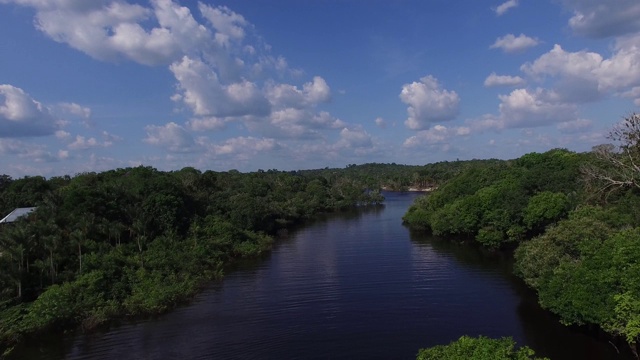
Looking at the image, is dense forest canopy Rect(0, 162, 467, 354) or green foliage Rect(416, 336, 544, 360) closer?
green foliage Rect(416, 336, 544, 360)

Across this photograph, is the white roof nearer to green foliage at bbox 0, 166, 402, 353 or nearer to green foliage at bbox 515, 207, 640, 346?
green foliage at bbox 0, 166, 402, 353

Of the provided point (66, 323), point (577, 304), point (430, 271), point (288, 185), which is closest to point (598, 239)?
point (577, 304)

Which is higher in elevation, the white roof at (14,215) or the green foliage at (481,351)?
the white roof at (14,215)

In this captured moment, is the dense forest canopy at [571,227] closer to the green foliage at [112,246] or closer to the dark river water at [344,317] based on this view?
the dark river water at [344,317]

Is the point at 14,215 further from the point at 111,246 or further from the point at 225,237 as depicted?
the point at 225,237

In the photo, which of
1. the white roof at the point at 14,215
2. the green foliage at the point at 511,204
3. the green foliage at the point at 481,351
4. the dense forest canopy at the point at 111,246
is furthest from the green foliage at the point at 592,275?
the white roof at the point at 14,215

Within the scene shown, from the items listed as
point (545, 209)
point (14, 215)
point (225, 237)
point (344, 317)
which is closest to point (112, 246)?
point (14, 215)

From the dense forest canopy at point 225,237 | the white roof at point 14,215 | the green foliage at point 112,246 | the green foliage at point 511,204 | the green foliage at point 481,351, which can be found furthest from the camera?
the green foliage at point 511,204

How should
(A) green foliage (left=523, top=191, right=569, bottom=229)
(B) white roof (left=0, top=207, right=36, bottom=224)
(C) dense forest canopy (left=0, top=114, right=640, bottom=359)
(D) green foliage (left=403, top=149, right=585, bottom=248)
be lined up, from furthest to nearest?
(D) green foliage (left=403, top=149, right=585, bottom=248), (B) white roof (left=0, top=207, right=36, bottom=224), (A) green foliage (left=523, top=191, right=569, bottom=229), (C) dense forest canopy (left=0, top=114, right=640, bottom=359)

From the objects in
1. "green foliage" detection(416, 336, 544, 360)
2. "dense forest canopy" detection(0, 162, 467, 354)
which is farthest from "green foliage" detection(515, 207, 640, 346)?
"dense forest canopy" detection(0, 162, 467, 354)
